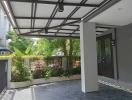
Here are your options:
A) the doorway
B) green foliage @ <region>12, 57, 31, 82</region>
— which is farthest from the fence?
the doorway

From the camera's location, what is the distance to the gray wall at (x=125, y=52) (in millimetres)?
9773

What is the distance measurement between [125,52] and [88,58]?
283cm

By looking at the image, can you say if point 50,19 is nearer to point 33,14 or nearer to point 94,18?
point 33,14

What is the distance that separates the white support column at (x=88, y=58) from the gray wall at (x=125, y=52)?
238cm

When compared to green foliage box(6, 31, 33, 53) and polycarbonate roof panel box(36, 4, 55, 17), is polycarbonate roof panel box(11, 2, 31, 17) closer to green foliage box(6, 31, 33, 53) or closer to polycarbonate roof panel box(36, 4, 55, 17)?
polycarbonate roof panel box(36, 4, 55, 17)

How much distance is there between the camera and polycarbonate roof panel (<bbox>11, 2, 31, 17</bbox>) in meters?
6.46

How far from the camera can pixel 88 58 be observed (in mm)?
8547

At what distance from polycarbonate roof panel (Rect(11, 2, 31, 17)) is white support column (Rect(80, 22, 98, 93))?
2.76 m

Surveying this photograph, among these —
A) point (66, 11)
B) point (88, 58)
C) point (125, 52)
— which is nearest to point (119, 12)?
point (66, 11)

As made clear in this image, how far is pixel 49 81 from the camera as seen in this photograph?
11.8 meters

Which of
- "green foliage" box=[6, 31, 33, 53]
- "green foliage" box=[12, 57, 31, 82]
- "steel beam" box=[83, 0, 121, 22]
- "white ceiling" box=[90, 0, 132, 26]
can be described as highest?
"green foliage" box=[6, 31, 33, 53]

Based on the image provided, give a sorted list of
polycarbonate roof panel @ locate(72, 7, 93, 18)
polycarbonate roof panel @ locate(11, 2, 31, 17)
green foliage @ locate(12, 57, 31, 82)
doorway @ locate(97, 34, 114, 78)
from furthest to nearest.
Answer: doorway @ locate(97, 34, 114, 78), green foliage @ locate(12, 57, 31, 82), polycarbonate roof panel @ locate(72, 7, 93, 18), polycarbonate roof panel @ locate(11, 2, 31, 17)

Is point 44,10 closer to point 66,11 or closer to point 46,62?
point 66,11

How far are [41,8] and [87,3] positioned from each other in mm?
1811
